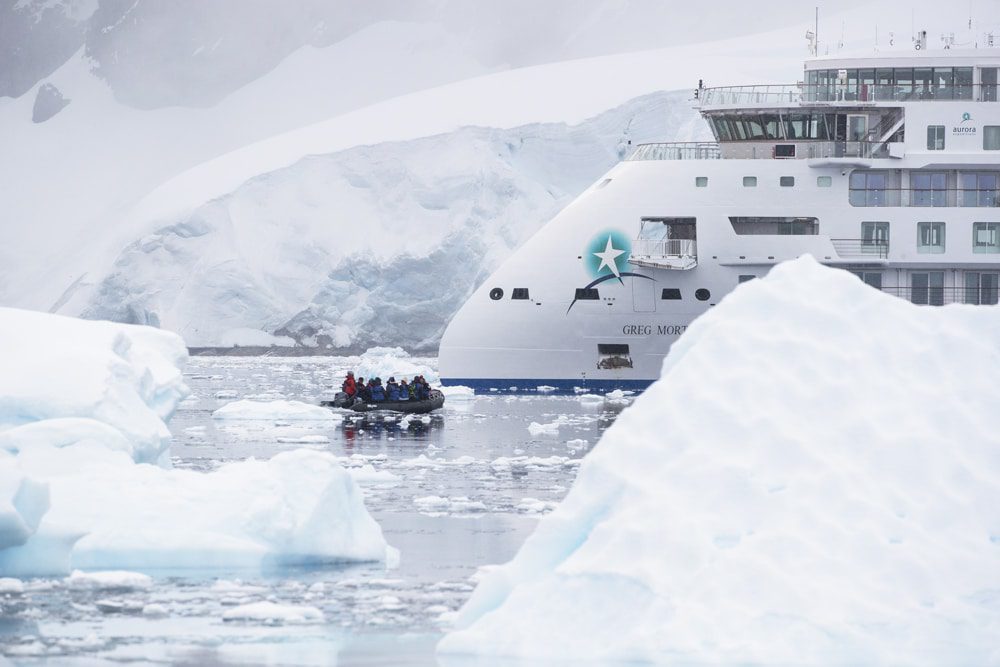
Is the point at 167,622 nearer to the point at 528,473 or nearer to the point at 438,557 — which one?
the point at 438,557

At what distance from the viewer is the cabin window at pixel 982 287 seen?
40.0m

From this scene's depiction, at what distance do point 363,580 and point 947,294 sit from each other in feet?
99.0

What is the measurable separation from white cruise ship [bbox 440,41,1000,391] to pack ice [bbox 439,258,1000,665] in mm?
27487

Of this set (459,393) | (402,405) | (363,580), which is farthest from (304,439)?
(363,580)

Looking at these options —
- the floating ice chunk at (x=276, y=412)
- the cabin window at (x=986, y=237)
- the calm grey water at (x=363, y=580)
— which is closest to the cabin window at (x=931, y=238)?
the cabin window at (x=986, y=237)

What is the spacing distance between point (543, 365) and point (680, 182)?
5.94m

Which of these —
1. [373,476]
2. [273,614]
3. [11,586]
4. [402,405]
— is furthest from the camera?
[402,405]

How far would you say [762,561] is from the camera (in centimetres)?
952

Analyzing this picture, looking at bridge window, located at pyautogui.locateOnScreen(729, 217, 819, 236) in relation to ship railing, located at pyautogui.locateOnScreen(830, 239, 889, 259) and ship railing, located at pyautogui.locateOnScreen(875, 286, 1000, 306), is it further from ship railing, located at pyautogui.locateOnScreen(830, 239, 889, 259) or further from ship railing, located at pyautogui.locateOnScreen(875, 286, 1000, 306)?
ship railing, located at pyautogui.locateOnScreen(875, 286, 1000, 306)

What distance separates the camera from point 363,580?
1278 centimetres

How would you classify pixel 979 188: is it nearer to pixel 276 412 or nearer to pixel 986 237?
pixel 986 237

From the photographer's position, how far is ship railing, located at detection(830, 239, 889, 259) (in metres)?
39.4

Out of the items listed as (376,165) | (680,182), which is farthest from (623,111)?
(680,182)

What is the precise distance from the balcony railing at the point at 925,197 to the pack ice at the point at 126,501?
28.0 metres
